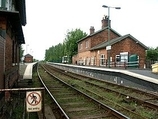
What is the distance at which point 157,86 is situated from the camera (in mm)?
13500

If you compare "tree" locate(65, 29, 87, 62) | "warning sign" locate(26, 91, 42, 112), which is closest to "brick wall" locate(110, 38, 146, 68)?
"tree" locate(65, 29, 87, 62)

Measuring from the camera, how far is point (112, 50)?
1527 inches

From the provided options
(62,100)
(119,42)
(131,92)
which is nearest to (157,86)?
(131,92)

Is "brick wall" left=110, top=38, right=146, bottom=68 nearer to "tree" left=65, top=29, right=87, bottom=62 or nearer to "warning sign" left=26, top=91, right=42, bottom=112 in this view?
"tree" left=65, top=29, right=87, bottom=62

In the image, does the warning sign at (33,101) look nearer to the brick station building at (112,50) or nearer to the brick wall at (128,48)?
the brick station building at (112,50)

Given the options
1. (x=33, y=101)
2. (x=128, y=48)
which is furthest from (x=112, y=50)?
(x=33, y=101)

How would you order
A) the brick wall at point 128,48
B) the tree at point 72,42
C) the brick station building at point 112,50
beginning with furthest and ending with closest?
the tree at point 72,42
the brick wall at point 128,48
the brick station building at point 112,50

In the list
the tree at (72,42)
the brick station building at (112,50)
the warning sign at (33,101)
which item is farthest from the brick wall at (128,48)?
the warning sign at (33,101)

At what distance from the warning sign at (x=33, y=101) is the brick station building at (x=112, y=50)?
911 inches

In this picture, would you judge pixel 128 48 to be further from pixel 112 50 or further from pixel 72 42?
pixel 72 42

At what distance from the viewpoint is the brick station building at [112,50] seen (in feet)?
110

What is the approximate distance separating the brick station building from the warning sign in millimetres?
23135

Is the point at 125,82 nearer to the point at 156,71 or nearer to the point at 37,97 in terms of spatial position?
the point at 156,71

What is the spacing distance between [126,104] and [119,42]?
96.9 feet
